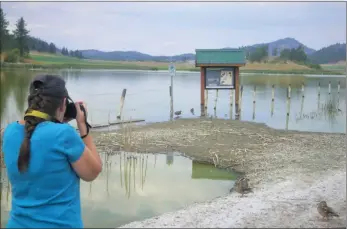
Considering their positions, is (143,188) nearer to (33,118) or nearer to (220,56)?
(33,118)

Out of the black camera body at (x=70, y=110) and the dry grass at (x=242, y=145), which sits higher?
the black camera body at (x=70, y=110)

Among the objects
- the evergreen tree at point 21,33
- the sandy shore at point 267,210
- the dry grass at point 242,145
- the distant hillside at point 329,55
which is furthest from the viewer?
the distant hillside at point 329,55

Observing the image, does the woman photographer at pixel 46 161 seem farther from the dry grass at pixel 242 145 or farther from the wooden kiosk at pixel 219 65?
the wooden kiosk at pixel 219 65

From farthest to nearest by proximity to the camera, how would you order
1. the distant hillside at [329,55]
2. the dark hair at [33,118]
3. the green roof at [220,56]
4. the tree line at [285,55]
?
the distant hillside at [329,55] → the tree line at [285,55] → the green roof at [220,56] → the dark hair at [33,118]

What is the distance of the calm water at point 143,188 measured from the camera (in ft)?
18.8

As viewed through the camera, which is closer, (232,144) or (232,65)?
(232,144)

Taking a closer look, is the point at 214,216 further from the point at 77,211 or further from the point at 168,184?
the point at 77,211

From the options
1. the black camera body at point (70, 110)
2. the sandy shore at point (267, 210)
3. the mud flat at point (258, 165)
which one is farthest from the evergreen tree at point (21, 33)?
the black camera body at point (70, 110)

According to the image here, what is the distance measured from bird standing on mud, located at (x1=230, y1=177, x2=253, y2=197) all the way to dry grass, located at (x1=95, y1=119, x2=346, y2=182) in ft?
0.76

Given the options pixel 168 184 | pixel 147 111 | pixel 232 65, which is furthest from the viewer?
pixel 147 111

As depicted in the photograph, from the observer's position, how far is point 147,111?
19.6 m

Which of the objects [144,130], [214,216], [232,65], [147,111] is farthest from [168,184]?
[147,111]

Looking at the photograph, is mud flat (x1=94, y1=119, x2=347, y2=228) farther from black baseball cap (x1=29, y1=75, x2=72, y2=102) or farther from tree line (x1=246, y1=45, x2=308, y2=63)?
tree line (x1=246, y1=45, x2=308, y2=63)

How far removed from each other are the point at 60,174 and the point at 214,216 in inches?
132
